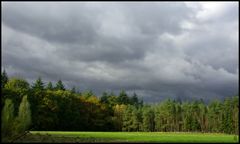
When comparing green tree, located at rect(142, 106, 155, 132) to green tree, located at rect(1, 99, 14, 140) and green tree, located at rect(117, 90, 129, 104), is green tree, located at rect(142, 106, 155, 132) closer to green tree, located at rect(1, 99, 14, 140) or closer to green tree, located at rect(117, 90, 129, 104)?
green tree, located at rect(117, 90, 129, 104)

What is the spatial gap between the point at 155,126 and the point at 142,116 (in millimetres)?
5886

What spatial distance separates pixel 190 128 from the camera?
125 metres

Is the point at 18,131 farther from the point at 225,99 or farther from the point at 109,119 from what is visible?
the point at 225,99

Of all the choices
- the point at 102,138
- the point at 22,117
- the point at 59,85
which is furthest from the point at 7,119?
the point at 59,85

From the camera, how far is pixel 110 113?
12825 cm

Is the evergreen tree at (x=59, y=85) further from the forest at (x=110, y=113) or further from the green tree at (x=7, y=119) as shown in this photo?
the green tree at (x=7, y=119)

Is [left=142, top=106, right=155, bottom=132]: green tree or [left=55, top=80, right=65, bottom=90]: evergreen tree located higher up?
[left=55, top=80, right=65, bottom=90]: evergreen tree

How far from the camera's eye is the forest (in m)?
99.2

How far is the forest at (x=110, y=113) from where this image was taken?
99188 mm

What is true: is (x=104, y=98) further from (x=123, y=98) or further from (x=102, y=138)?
(x=102, y=138)

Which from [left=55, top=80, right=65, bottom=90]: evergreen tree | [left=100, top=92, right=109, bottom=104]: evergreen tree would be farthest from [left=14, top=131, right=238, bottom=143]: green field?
[left=55, top=80, right=65, bottom=90]: evergreen tree

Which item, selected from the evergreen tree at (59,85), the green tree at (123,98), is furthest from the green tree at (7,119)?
the green tree at (123,98)

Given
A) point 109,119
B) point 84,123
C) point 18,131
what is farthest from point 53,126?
point 18,131

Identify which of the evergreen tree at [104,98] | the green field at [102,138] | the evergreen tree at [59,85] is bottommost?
the green field at [102,138]
